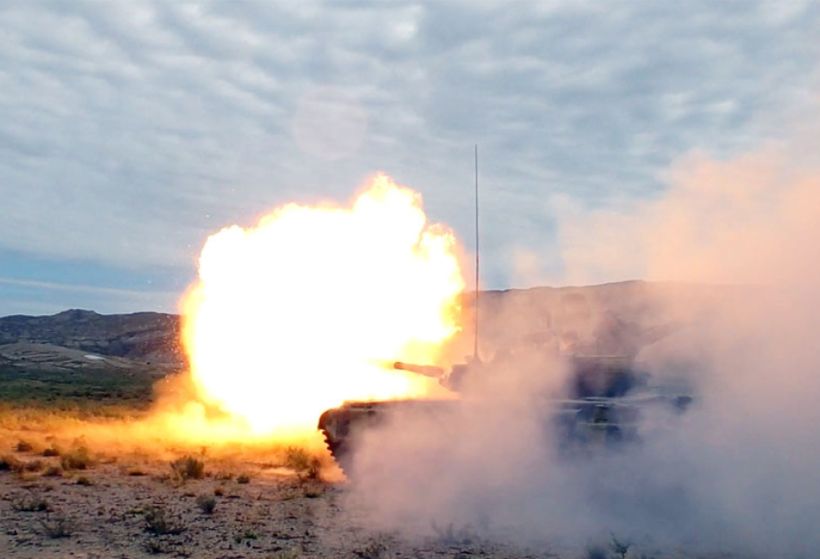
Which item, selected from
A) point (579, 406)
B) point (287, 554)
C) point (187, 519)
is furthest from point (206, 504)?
point (579, 406)

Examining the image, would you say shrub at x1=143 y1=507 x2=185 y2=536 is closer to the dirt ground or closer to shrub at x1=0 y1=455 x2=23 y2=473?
the dirt ground

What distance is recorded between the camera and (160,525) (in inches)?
523

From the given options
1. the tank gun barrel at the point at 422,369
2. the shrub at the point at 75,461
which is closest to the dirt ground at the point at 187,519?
the shrub at the point at 75,461

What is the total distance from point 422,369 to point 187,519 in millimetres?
7519

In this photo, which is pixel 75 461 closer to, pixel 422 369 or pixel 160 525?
pixel 160 525

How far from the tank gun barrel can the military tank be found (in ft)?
1.78

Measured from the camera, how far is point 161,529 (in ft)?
43.5

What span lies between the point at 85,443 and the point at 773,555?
17.9 m

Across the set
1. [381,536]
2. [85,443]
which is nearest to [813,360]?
[381,536]

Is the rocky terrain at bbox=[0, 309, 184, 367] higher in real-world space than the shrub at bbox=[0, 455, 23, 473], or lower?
higher

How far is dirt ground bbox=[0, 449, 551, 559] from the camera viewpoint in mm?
12305

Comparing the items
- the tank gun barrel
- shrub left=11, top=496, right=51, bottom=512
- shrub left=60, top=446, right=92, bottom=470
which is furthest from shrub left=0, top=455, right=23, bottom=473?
the tank gun barrel

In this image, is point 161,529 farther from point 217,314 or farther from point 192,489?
point 217,314

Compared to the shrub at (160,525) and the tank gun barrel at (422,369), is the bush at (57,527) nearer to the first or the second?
the shrub at (160,525)
